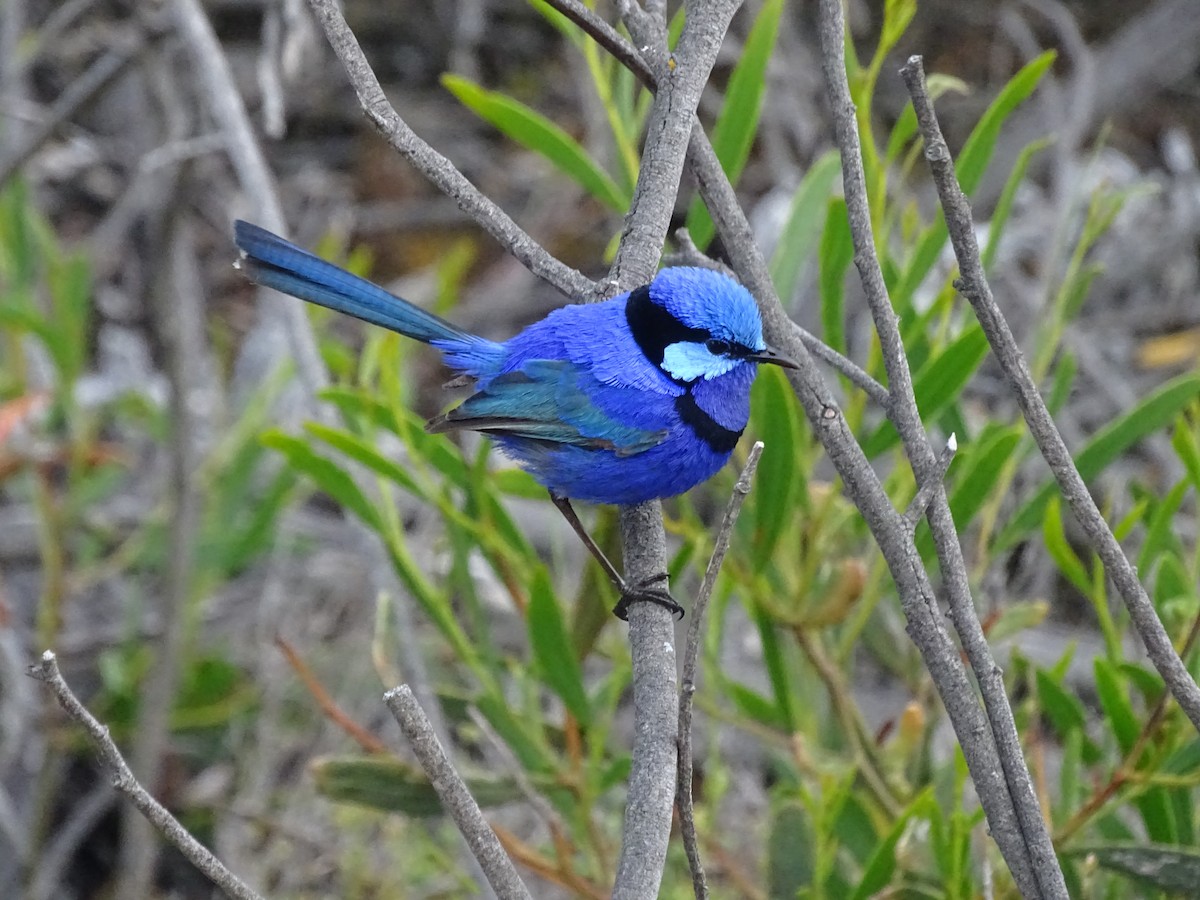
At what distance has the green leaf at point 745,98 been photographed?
7.72 feet

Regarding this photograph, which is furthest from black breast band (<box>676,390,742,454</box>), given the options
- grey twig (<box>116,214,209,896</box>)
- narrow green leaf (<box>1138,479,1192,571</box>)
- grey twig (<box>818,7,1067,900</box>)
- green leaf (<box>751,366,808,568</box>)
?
grey twig (<box>116,214,209,896</box>)

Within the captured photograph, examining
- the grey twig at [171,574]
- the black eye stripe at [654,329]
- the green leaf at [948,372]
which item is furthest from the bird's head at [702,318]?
the grey twig at [171,574]

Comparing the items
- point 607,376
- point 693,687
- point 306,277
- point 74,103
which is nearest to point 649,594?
point 693,687

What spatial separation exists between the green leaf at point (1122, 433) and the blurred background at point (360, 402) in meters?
0.12

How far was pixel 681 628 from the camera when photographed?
3.46m

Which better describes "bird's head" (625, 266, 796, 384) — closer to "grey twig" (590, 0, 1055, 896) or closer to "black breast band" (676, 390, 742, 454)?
"black breast band" (676, 390, 742, 454)

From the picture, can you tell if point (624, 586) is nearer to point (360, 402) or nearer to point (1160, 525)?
point (360, 402)

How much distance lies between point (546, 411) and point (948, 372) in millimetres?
854

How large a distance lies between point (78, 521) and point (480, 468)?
1.71 meters

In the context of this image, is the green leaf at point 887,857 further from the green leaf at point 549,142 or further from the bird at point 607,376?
the green leaf at point 549,142

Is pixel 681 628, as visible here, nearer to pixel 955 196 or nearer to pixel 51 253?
pixel 51 253

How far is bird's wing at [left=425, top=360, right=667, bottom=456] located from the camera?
8.43 feet

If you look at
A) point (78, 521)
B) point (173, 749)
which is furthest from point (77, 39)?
point (173, 749)

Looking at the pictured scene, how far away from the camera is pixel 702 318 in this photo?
7.97 ft
